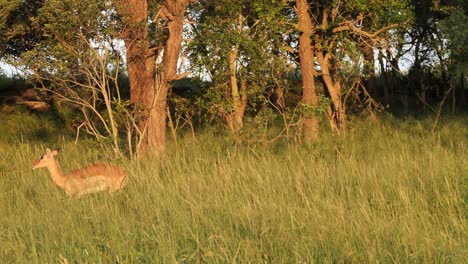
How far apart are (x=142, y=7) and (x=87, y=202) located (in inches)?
246

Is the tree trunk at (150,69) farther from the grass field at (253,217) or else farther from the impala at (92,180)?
the impala at (92,180)

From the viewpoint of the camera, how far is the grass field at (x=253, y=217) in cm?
608

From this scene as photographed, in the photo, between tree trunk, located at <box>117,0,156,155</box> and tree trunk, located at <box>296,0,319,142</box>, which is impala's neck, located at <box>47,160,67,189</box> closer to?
tree trunk, located at <box>117,0,156,155</box>

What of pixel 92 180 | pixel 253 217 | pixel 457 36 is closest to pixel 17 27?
pixel 92 180

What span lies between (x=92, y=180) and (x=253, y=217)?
3.30 m

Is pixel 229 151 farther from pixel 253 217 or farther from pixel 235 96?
pixel 253 217

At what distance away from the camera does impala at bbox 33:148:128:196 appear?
31.2ft

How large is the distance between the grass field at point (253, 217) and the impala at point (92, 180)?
0.74 ft

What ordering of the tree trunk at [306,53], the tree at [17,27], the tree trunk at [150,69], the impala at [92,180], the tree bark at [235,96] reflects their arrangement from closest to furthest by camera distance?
the impala at [92,180], the tree trunk at [150,69], the tree bark at [235,96], the tree trunk at [306,53], the tree at [17,27]

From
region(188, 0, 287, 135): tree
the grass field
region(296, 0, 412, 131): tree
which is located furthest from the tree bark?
the grass field

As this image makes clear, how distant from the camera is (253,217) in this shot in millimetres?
7098

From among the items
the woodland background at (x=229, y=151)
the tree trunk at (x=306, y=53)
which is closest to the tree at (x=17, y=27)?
the woodland background at (x=229, y=151)

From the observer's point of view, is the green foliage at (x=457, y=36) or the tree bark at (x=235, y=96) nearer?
the tree bark at (x=235, y=96)

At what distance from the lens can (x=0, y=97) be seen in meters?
26.9
